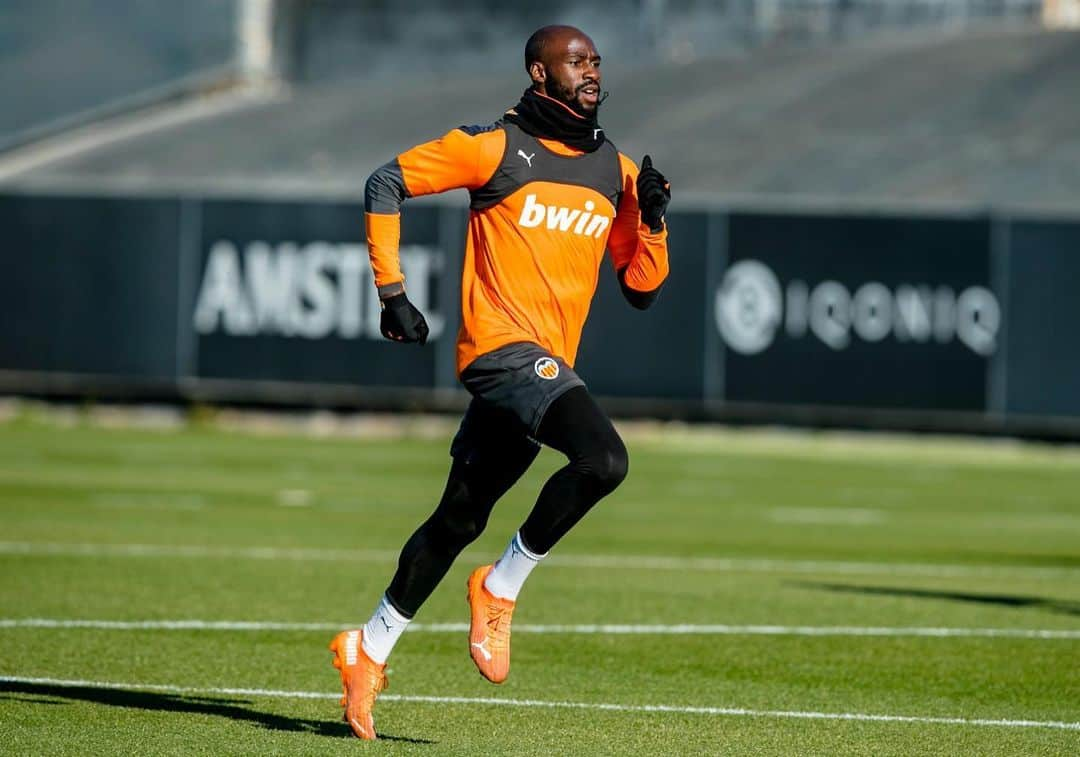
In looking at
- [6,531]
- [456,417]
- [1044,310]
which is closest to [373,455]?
[456,417]

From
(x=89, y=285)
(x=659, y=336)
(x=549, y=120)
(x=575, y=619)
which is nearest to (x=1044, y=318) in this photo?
(x=659, y=336)

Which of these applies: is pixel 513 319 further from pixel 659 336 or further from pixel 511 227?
pixel 659 336

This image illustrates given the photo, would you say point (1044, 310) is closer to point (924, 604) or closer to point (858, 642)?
point (924, 604)

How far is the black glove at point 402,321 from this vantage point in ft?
26.0

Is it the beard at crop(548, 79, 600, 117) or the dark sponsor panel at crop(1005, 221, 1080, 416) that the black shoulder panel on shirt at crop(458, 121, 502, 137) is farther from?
the dark sponsor panel at crop(1005, 221, 1080, 416)

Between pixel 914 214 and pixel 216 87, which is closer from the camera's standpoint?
pixel 914 214

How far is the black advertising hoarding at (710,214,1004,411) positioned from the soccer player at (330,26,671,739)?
21.2m

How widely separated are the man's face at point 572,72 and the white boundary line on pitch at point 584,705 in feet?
7.29

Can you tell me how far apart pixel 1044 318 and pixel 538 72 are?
21.3 m

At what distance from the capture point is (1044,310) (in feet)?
94.3

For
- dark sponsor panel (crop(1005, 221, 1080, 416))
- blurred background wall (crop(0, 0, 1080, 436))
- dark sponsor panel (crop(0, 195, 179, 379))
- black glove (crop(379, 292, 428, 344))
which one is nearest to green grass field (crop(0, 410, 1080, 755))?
black glove (crop(379, 292, 428, 344))

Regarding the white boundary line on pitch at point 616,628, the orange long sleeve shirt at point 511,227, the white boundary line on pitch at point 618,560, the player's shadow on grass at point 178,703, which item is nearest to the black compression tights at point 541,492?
the orange long sleeve shirt at point 511,227

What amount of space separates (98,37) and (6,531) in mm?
30860

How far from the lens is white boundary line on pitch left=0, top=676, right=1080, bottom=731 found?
859cm
